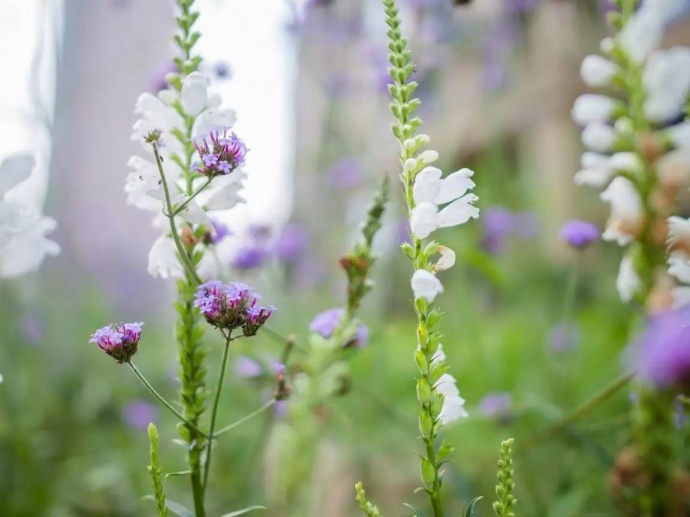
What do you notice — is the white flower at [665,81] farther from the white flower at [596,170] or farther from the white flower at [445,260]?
the white flower at [445,260]

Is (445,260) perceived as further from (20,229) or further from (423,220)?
(20,229)

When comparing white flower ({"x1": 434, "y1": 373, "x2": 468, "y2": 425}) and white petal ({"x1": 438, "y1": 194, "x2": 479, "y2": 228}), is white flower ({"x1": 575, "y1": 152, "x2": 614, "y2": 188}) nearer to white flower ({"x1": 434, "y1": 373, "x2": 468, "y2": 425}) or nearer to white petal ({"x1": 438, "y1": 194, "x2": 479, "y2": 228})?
white petal ({"x1": 438, "y1": 194, "x2": 479, "y2": 228})

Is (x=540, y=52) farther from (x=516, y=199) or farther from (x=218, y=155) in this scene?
(x=218, y=155)

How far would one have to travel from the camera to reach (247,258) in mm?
1227

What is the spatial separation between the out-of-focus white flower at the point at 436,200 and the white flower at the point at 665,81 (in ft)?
0.51

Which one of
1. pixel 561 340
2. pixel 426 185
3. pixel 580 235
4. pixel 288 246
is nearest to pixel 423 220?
pixel 426 185

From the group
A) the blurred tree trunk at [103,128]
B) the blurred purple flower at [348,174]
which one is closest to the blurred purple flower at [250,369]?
the blurred purple flower at [348,174]

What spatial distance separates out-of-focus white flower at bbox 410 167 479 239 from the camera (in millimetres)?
519

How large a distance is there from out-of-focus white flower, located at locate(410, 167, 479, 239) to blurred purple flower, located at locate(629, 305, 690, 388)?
0.17 m

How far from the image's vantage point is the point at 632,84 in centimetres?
50

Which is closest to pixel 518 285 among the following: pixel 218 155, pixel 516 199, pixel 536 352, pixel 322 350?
pixel 536 352

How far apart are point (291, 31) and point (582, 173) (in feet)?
4.25

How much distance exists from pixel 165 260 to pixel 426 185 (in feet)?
0.95

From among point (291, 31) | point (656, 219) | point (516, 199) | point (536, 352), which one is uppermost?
point (516, 199)
